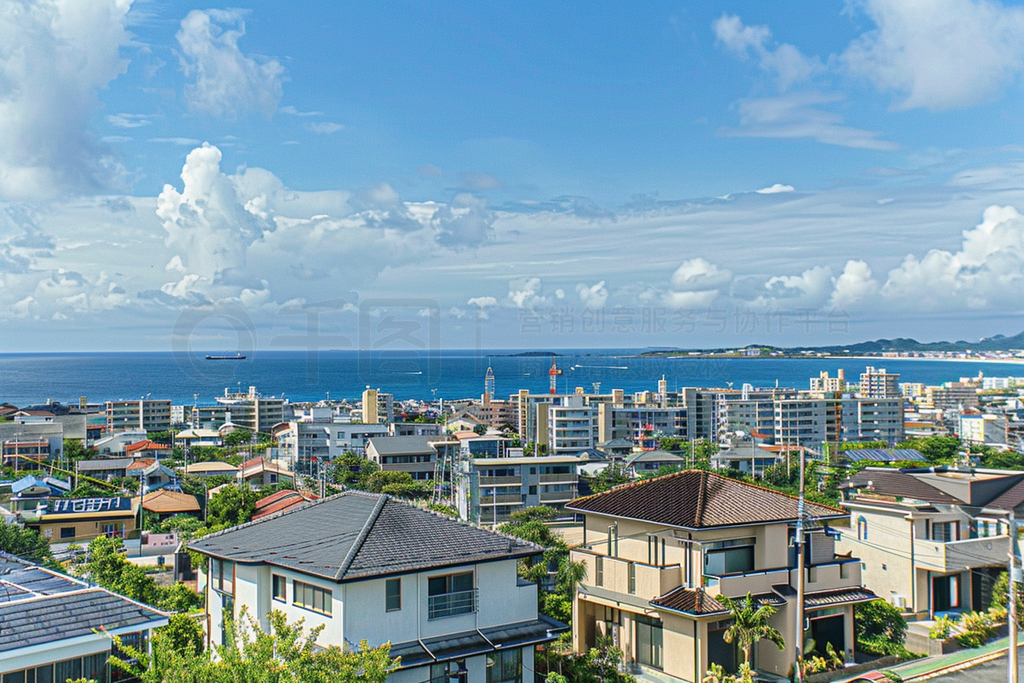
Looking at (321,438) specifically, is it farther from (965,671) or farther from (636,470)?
(965,671)

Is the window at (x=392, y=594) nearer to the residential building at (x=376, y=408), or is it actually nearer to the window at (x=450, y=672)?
the window at (x=450, y=672)

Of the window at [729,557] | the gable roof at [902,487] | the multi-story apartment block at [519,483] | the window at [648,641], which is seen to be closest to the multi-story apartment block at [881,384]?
the multi-story apartment block at [519,483]

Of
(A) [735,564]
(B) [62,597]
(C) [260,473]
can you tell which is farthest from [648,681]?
(C) [260,473]

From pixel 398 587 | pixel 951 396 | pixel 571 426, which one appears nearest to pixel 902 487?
pixel 398 587

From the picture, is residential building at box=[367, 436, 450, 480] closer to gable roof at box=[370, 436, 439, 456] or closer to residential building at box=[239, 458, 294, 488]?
gable roof at box=[370, 436, 439, 456]

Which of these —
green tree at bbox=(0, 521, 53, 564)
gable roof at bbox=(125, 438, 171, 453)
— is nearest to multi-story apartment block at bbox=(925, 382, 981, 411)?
gable roof at bbox=(125, 438, 171, 453)

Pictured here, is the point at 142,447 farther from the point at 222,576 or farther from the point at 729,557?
the point at 729,557
